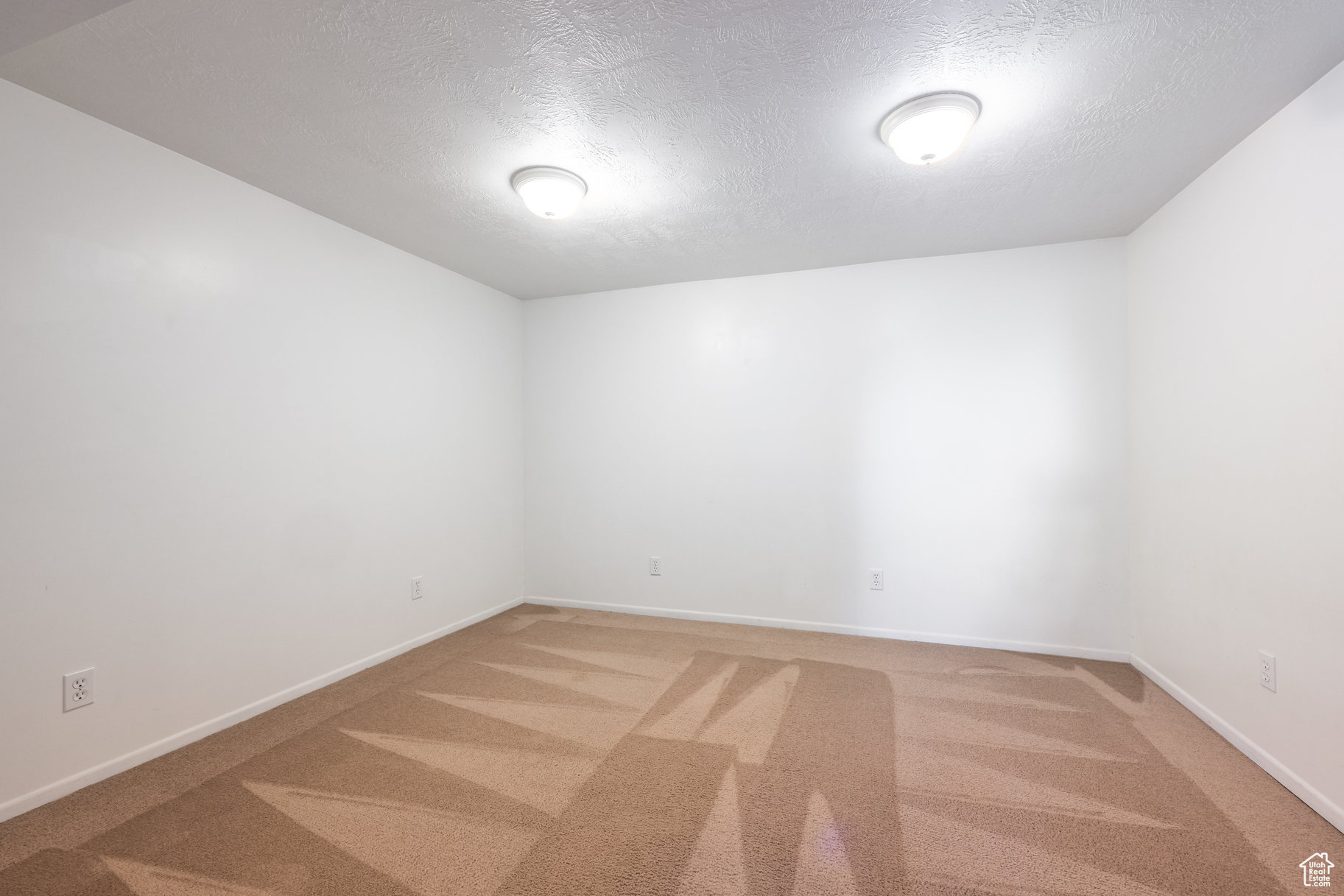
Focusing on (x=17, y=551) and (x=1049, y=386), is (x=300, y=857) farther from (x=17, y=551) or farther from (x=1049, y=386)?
(x=1049, y=386)

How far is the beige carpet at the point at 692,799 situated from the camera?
58.3 inches

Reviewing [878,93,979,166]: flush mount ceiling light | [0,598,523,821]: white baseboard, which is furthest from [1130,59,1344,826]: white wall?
[0,598,523,821]: white baseboard

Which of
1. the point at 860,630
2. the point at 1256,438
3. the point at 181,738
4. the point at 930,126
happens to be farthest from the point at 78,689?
the point at 1256,438

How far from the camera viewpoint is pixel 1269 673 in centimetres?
195

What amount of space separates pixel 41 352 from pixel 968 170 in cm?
347

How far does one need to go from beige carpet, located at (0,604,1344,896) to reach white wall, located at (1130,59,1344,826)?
0.26 meters

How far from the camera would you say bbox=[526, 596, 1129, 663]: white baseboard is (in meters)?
3.08

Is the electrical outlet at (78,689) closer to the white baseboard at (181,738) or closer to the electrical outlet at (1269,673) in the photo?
the white baseboard at (181,738)

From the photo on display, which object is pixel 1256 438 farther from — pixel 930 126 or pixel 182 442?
pixel 182 442

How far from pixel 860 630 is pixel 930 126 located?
2817mm

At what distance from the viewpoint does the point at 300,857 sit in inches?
61.2

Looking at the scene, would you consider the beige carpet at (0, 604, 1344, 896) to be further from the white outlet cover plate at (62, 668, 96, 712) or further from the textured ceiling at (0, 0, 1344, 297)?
the textured ceiling at (0, 0, 1344, 297)

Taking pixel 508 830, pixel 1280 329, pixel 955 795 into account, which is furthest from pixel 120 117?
pixel 1280 329

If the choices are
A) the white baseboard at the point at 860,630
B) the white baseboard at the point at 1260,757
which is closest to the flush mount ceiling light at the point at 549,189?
the white baseboard at the point at 860,630
